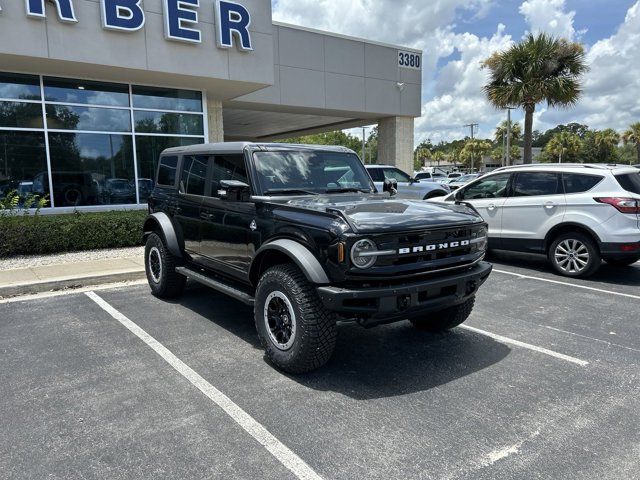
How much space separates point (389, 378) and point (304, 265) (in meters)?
1.19

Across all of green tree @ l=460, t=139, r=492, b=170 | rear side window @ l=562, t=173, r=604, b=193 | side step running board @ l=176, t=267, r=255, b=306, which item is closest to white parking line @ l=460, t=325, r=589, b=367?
side step running board @ l=176, t=267, r=255, b=306

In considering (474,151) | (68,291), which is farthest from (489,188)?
(474,151)

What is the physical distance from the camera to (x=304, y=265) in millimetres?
3750

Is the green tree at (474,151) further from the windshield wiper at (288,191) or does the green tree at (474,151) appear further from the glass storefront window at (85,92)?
the windshield wiper at (288,191)

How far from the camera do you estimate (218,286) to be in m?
5.07

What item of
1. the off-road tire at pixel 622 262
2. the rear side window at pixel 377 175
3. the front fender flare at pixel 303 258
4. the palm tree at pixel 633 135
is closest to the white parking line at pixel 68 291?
the front fender flare at pixel 303 258

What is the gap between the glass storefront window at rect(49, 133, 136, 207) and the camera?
11820 mm

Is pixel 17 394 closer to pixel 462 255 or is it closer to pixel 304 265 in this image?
pixel 304 265

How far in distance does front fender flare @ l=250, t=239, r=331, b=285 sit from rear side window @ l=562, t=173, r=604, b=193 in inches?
217

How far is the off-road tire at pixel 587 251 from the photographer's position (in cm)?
727

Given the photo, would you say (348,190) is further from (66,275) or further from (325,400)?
(66,275)

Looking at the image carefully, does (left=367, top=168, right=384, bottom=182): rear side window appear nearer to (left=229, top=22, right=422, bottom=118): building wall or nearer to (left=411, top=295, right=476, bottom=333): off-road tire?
(left=229, top=22, right=422, bottom=118): building wall

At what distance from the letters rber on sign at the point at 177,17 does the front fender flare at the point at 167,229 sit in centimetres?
619

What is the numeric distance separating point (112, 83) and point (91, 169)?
7.31 feet
